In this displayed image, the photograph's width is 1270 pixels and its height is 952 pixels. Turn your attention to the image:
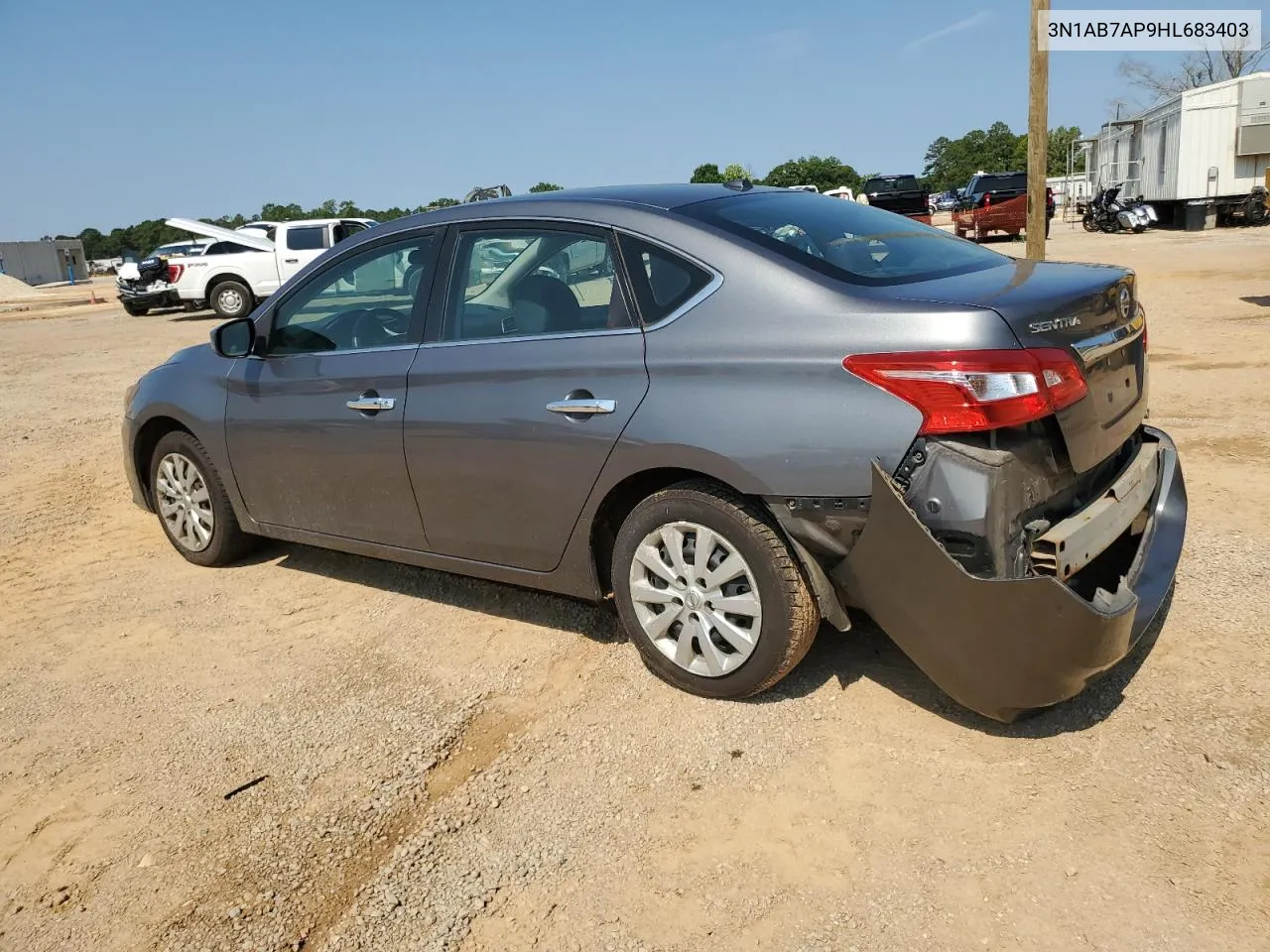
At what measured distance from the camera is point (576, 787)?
3057 millimetres

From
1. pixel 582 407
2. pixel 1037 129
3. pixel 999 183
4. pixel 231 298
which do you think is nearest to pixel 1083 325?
pixel 582 407

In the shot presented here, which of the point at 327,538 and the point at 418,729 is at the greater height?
the point at 327,538

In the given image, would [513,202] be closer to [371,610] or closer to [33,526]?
[371,610]

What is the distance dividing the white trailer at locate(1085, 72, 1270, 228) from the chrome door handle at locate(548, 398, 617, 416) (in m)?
30.0

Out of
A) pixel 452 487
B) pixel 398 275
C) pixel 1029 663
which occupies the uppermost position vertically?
pixel 398 275

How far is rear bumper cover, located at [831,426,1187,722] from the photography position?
2.70 meters

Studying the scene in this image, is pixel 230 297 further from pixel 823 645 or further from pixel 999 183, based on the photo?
pixel 999 183

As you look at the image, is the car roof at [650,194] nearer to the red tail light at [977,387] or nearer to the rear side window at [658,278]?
the rear side window at [658,278]

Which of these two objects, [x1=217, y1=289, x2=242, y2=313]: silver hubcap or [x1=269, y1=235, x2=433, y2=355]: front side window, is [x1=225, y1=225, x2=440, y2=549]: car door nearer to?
[x1=269, y1=235, x2=433, y2=355]: front side window

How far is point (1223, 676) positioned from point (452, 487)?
275cm

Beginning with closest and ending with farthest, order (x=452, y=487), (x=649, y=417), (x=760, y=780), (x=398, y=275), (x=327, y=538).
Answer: (x=760, y=780)
(x=649, y=417)
(x=452, y=487)
(x=398, y=275)
(x=327, y=538)

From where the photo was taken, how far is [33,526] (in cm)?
627

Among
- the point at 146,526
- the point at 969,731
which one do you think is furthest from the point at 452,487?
the point at 146,526

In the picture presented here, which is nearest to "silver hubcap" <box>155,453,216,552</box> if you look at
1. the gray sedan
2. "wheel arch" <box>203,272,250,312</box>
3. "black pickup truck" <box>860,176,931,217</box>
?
the gray sedan
